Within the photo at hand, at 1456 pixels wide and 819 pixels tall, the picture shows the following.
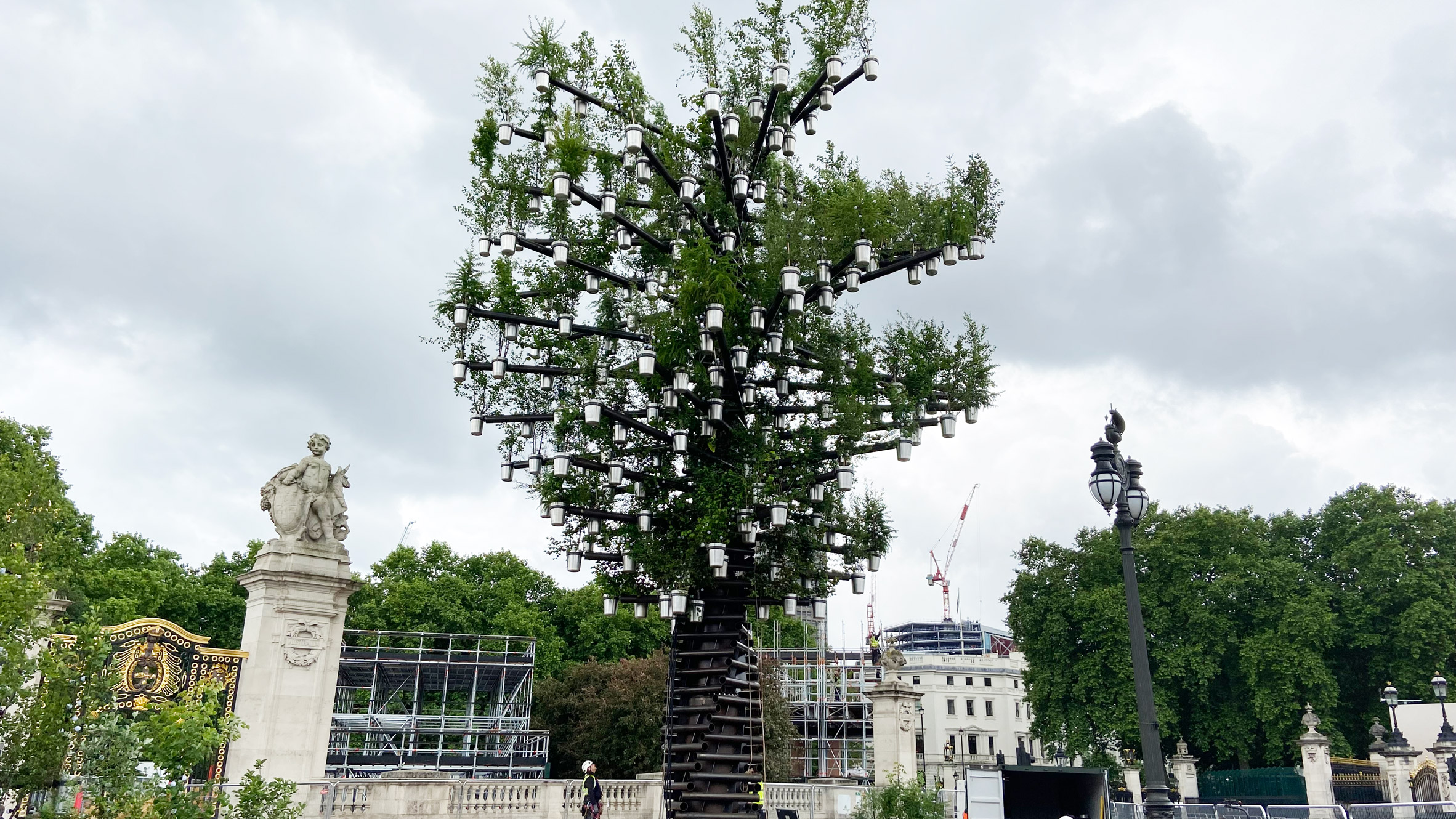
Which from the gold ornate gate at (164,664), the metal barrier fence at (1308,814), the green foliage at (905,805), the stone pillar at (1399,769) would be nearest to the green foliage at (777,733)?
the metal barrier fence at (1308,814)

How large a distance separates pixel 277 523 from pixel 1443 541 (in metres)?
39.7

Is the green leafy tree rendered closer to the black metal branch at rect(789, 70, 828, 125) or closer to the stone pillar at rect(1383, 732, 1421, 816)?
the stone pillar at rect(1383, 732, 1421, 816)

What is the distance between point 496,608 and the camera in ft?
142

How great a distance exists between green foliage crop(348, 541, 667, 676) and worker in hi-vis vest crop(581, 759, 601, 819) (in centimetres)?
2501

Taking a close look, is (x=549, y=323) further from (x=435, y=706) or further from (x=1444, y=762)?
(x=1444, y=762)

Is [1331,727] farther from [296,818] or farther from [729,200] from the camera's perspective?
[296,818]

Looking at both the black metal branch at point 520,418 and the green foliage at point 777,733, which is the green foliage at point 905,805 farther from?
the green foliage at point 777,733

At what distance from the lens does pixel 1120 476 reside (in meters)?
10.2

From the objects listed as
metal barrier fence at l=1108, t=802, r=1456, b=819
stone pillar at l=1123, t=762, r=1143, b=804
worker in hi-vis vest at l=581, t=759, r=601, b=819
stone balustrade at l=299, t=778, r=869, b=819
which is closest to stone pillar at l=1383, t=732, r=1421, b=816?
stone pillar at l=1123, t=762, r=1143, b=804

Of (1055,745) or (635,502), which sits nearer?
(635,502)

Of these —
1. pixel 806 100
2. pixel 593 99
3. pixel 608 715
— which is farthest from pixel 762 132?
pixel 608 715

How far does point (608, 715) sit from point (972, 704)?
5433 centimetres

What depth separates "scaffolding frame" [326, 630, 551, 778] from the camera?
31.9 metres

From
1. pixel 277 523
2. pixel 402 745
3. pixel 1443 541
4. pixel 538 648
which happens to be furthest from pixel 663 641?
pixel 277 523
